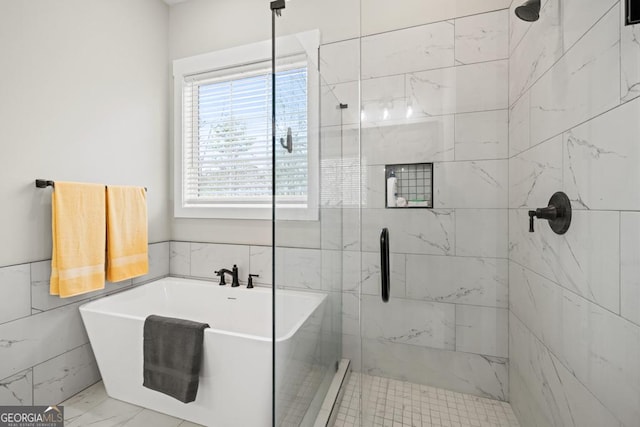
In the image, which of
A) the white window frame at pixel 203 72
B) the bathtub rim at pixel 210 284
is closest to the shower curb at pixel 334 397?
the bathtub rim at pixel 210 284

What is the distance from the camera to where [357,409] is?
1.56 m

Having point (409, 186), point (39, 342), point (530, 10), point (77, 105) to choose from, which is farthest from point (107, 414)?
point (530, 10)

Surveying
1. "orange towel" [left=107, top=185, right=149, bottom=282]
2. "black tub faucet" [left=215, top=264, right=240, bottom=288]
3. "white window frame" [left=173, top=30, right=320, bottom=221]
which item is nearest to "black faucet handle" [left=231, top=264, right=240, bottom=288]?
"black tub faucet" [left=215, top=264, right=240, bottom=288]

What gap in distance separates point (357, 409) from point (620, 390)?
1.18m

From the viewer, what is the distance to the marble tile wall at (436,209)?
5.36 feet

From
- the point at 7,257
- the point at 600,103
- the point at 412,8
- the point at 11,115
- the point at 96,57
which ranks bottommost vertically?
the point at 7,257

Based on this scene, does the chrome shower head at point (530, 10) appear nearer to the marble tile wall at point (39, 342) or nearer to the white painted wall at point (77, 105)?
the white painted wall at point (77, 105)


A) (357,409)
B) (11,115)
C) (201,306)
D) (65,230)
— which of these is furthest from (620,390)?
(11,115)

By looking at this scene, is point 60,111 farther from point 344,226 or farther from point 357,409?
point 357,409

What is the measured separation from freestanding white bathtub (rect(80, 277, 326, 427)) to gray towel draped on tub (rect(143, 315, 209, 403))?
54 mm

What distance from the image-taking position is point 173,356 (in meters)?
1.45

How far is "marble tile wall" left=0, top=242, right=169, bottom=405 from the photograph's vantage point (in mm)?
1457

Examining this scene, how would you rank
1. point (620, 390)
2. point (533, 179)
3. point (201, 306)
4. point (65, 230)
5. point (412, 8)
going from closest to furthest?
point (620, 390)
point (533, 179)
point (65, 230)
point (412, 8)
point (201, 306)

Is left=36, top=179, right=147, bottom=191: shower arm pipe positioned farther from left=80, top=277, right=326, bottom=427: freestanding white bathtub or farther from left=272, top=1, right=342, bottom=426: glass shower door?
left=272, top=1, right=342, bottom=426: glass shower door
